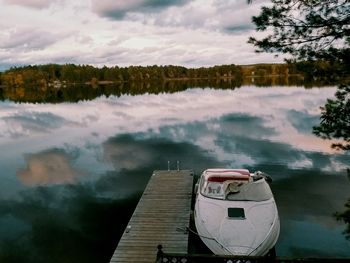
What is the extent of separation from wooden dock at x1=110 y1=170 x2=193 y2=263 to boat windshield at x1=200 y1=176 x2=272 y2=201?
66.7 inches

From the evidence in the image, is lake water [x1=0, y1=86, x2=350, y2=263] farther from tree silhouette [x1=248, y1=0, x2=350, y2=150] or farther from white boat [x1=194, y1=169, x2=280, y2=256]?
tree silhouette [x1=248, y1=0, x2=350, y2=150]

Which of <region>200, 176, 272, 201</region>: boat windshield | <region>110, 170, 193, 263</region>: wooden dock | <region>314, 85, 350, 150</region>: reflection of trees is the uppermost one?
<region>314, 85, 350, 150</region>: reflection of trees

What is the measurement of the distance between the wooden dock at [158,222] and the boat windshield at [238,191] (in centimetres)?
169

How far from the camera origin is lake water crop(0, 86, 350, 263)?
17062mm

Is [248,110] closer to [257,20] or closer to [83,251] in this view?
[83,251]

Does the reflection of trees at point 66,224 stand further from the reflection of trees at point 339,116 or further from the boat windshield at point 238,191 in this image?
the reflection of trees at point 339,116

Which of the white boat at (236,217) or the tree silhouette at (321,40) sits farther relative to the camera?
the white boat at (236,217)

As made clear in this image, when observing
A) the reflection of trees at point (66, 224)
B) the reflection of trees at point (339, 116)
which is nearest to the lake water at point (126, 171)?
the reflection of trees at point (66, 224)

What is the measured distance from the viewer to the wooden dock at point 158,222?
13906 mm

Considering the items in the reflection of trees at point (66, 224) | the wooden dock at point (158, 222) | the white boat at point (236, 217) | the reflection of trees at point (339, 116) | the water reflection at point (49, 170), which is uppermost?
the reflection of trees at point (339, 116)

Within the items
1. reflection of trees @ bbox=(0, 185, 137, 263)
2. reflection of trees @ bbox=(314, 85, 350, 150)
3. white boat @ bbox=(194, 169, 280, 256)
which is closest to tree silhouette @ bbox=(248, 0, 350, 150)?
reflection of trees @ bbox=(314, 85, 350, 150)

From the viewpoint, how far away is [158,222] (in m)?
16.4

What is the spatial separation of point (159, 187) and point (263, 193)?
278 inches

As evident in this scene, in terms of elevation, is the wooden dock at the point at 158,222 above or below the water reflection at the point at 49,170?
above
